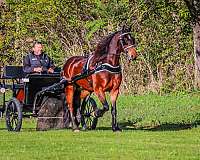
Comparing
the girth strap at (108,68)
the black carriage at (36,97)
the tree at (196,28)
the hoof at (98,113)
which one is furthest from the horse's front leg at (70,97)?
the tree at (196,28)

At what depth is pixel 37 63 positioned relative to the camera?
57.1ft

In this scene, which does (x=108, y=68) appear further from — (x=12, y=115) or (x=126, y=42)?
(x=12, y=115)

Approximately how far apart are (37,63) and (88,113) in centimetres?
168

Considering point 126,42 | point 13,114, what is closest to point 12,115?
point 13,114

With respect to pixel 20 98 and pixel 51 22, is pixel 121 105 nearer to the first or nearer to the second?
pixel 20 98

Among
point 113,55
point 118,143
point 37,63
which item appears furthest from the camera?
point 37,63

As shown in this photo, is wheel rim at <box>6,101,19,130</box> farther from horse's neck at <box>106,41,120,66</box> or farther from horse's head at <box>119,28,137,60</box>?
horse's head at <box>119,28,137,60</box>

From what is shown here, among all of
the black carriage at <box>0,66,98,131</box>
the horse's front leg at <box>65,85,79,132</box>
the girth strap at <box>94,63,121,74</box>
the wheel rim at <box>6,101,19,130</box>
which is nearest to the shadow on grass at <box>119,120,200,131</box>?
the black carriage at <box>0,66,98,131</box>

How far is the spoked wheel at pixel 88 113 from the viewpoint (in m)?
17.1

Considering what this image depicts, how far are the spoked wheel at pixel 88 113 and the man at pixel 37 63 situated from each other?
3.70 feet

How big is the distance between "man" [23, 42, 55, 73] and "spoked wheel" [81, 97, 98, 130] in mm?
1129

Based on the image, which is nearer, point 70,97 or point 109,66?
point 109,66

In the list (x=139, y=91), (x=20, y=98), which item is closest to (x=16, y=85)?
(x=20, y=98)

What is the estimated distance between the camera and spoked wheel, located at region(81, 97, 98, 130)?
17078mm
